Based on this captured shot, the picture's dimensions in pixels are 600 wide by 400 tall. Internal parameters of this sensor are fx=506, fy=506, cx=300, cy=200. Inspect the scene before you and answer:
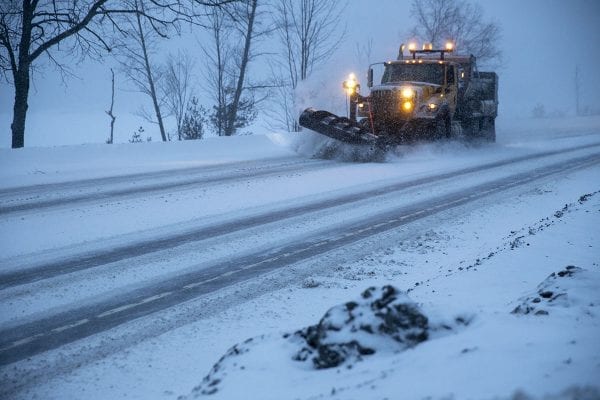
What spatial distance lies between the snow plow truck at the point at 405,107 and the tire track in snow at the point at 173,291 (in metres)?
7.02

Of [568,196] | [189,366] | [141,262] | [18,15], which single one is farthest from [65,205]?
[18,15]

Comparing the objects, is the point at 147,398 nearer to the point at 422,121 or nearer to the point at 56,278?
the point at 56,278

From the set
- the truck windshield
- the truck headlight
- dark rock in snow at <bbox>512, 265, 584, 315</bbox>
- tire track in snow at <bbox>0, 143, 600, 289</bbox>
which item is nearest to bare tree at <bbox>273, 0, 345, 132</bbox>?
the truck windshield

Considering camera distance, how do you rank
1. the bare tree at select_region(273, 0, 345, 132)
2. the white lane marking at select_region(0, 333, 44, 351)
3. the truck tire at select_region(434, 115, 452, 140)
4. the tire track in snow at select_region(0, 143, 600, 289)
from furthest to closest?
the bare tree at select_region(273, 0, 345, 132)
the truck tire at select_region(434, 115, 452, 140)
the tire track in snow at select_region(0, 143, 600, 289)
the white lane marking at select_region(0, 333, 44, 351)

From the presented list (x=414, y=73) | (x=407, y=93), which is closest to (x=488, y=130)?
(x=414, y=73)

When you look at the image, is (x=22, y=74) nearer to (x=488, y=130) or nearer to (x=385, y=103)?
(x=385, y=103)

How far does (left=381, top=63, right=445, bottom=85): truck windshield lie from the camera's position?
52.3 feet

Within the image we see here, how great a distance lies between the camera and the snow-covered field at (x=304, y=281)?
252 centimetres

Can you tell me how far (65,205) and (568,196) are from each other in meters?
9.01

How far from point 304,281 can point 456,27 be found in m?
31.8

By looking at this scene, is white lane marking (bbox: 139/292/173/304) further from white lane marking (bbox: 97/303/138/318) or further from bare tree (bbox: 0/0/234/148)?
bare tree (bbox: 0/0/234/148)

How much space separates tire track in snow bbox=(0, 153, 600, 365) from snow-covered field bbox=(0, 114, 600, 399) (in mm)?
101

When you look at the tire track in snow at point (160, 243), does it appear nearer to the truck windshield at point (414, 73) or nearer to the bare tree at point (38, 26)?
the truck windshield at point (414, 73)

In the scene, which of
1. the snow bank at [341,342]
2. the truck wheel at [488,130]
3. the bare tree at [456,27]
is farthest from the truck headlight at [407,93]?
the bare tree at [456,27]
